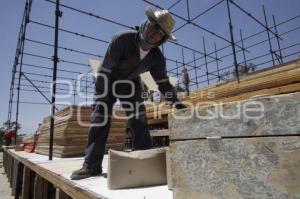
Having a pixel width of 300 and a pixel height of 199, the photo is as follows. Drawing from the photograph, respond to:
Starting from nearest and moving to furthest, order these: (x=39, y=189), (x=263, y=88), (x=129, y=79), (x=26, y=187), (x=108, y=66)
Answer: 1. (x=108, y=66)
2. (x=129, y=79)
3. (x=39, y=189)
4. (x=26, y=187)
5. (x=263, y=88)

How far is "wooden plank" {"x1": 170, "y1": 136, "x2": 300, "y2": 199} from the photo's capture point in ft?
2.97

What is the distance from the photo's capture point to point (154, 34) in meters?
2.27

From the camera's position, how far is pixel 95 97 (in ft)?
8.32

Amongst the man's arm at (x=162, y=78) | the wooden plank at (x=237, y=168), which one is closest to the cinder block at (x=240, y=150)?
the wooden plank at (x=237, y=168)

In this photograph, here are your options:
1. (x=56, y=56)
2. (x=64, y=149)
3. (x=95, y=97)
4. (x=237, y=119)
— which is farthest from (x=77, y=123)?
(x=237, y=119)

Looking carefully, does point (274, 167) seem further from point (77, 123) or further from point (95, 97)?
point (77, 123)

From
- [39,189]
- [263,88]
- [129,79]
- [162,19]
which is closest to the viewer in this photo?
[162,19]

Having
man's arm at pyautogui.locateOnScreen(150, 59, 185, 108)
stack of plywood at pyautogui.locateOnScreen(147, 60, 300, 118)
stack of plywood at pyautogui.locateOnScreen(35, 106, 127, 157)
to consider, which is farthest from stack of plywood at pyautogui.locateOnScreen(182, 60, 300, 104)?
man's arm at pyautogui.locateOnScreen(150, 59, 185, 108)

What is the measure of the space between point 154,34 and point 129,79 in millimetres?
610

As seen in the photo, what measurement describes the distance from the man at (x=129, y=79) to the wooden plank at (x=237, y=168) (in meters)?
1.12

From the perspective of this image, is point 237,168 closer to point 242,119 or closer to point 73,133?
point 242,119

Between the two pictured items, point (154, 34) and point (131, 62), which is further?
point (131, 62)

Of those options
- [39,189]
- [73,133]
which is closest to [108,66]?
[39,189]

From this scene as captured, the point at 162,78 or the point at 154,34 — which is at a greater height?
the point at 154,34
